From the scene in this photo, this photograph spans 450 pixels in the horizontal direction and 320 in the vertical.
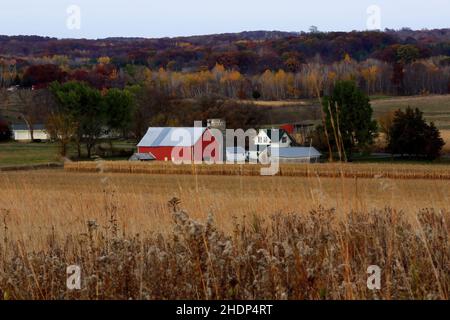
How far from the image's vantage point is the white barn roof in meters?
58.1

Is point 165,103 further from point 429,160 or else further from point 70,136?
point 429,160

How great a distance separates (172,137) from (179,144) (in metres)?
1.11

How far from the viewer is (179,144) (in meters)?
58.7

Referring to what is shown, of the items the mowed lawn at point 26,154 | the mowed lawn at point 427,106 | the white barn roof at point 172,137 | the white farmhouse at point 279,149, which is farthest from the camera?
the mowed lawn at point 427,106

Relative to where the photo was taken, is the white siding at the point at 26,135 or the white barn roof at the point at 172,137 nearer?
the white barn roof at the point at 172,137

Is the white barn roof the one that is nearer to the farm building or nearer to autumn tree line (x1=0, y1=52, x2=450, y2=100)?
the farm building

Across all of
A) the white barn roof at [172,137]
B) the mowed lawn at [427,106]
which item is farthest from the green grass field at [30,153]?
the mowed lawn at [427,106]

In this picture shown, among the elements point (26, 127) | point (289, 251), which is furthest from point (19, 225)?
point (26, 127)

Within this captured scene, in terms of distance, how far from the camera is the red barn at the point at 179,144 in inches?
2253

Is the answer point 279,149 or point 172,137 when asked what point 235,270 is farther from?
point 279,149

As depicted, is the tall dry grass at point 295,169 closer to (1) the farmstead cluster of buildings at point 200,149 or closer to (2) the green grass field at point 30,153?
(1) the farmstead cluster of buildings at point 200,149

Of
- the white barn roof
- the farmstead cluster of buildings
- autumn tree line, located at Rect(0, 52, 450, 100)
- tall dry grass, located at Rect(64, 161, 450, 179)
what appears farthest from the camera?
autumn tree line, located at Rect(0, 52, 450, 100)

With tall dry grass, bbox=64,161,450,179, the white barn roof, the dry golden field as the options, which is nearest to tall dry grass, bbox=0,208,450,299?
the dry golden field

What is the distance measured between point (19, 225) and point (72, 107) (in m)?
70.5
